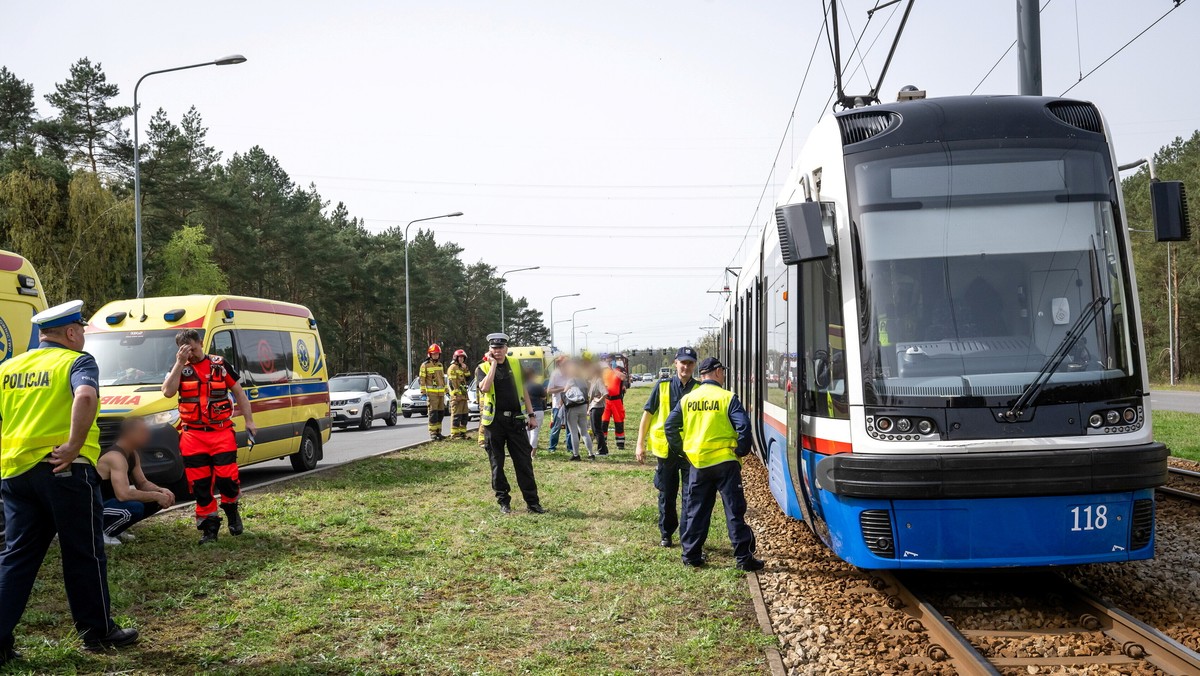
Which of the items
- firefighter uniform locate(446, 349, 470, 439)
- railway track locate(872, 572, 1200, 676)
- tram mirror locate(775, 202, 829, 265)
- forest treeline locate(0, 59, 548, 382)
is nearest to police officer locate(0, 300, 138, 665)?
tram mirror locate(775, 202, 829, 265)

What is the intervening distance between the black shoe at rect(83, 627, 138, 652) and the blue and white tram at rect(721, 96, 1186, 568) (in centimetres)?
422

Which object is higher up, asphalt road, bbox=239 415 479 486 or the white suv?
the white suv

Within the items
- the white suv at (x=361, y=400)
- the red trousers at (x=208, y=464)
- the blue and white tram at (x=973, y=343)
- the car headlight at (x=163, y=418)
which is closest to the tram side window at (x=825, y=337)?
the blue and white tram at (x=973, y=343)

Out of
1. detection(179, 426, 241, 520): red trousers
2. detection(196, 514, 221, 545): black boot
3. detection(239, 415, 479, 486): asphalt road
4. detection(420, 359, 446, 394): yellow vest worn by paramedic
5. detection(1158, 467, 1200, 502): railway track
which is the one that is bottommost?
detection(1158, 467, 1200, 502): railway track

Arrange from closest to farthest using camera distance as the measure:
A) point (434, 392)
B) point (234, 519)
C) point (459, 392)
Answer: point (234, 519) < point (459, 392) < point (434, 392)

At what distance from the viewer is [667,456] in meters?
8.69

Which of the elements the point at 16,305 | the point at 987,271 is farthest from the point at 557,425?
the point at 987,271

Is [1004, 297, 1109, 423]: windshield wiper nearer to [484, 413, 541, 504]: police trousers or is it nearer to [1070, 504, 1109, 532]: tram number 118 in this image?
[1070, 504, 1109, 532]: tram number 118

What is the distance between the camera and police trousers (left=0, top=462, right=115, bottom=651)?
526cm

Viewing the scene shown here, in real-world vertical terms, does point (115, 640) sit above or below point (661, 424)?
below

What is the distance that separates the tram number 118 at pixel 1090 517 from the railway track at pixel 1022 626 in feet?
1.51

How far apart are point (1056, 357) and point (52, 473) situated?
5.83 m

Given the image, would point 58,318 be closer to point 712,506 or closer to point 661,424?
point 712,506

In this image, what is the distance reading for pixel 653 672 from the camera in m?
5.43
